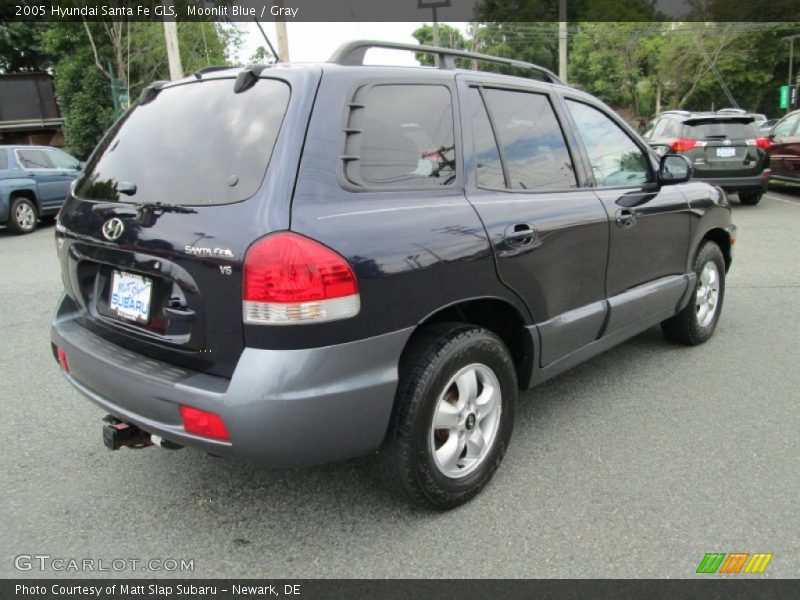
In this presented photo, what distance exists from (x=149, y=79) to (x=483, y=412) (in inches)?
1052

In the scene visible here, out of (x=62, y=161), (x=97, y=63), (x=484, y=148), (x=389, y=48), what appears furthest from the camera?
(x=97, y=63)

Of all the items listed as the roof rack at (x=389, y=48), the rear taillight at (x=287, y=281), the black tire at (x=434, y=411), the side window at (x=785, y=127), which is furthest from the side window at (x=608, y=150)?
the side window at (x=785, y=127)

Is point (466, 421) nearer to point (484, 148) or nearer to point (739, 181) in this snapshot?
point (484, 148)

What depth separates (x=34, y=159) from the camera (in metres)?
12.2

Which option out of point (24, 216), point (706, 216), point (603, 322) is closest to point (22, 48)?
point (24, 216)

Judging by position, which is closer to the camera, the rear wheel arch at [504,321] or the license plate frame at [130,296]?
the license plate frame at [130,296]

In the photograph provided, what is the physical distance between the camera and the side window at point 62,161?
12664mm

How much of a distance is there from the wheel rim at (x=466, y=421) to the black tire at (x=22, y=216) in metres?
11.4

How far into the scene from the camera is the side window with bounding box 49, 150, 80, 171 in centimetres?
1266

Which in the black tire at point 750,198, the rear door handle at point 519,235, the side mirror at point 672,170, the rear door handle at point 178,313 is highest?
the side mirror at point 672,170

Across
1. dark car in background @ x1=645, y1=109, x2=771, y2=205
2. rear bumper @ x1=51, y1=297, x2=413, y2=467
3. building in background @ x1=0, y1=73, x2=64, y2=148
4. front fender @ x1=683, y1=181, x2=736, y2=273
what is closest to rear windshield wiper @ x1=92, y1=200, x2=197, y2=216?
rear bumper @ x1=51, y1=297, x2=413, y2=467

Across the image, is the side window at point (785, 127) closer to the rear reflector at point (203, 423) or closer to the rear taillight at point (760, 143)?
the rear taillight at point (760, 143)

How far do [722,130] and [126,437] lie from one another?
1145 cm
